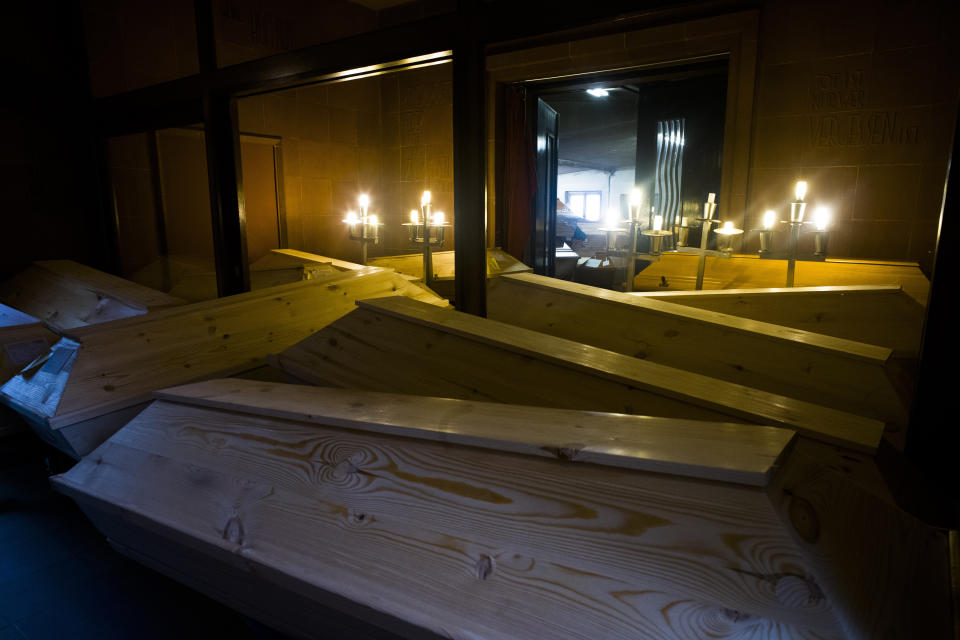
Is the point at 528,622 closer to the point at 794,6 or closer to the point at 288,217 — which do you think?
the point at 794,6

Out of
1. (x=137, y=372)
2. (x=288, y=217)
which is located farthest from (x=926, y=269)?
(x=288, y=217)

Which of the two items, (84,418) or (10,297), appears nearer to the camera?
(84,418)

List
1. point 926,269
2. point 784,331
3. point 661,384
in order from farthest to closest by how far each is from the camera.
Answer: point 926,269, point 784,331, point 661,384

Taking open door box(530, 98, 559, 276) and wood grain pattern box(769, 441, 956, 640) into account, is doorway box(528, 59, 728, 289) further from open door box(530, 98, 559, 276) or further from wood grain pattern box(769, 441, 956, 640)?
wood grain pattern box(769, 441, 956, 640)

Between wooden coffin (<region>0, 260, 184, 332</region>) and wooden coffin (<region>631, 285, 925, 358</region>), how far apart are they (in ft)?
10.2

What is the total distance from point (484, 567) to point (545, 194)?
20.3 feet

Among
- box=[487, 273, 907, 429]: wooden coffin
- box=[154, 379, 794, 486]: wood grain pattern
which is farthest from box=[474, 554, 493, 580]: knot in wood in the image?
box=[487, 273, 907, 429]: wooden coffin

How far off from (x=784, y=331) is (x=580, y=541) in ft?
4.70

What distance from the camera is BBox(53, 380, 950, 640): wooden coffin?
2.41ft

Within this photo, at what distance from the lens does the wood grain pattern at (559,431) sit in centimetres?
86

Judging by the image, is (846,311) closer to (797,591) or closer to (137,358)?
(797,591)

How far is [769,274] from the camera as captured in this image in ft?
13.3

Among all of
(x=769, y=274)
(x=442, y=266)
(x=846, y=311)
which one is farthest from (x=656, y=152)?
(x=846, y=311)

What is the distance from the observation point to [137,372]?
2135 mm
